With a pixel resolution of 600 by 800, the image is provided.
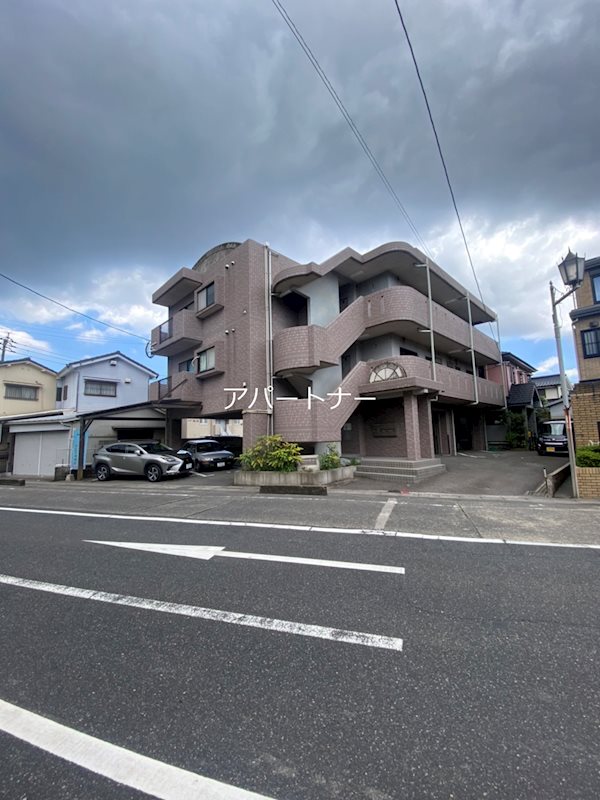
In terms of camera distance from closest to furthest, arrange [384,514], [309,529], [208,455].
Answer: [309,529] < [384,514] < [208,455]

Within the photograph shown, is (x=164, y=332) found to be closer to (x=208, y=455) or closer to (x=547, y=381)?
(x=208, y=455)

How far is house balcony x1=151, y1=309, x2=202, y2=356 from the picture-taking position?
17.9m

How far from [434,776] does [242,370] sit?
45.9ft

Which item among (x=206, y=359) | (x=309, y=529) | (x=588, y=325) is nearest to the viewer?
(x=309, y=529)

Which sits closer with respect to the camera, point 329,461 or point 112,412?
point 329,461

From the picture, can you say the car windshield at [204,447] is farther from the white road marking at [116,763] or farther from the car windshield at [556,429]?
the car windshield at [556,429]

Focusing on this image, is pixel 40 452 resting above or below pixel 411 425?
below

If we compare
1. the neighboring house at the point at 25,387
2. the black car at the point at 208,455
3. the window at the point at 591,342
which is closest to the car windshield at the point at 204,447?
the black car at the point at 208,455

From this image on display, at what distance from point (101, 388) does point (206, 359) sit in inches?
521

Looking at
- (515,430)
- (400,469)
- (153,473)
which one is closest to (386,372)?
(400,469)

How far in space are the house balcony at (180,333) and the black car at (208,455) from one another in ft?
16.7

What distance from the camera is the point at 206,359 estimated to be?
1720cm

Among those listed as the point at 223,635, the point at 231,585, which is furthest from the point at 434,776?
the point at 231,585

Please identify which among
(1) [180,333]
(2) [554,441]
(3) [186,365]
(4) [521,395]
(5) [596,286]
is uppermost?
(5) [596,286]
